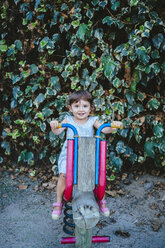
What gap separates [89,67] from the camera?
316 cm

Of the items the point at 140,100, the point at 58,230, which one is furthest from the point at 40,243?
the point at 140,100

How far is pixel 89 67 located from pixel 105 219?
190 centimetres

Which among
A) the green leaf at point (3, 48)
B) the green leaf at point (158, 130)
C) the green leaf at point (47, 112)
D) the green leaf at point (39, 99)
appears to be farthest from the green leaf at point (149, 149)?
the green leaf at point (3, 48)

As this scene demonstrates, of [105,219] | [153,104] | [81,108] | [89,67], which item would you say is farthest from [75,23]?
[105,219]

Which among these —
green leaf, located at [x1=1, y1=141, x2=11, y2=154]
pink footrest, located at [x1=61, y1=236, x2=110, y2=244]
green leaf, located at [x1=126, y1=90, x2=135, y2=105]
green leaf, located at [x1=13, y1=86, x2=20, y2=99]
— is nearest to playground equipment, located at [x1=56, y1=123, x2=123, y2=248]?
pink footrest, located at [x1=61, y1=236, x2=110, y2=244]

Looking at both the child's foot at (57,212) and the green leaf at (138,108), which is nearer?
the child's foot at (57,212)

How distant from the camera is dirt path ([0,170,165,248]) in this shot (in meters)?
2.40

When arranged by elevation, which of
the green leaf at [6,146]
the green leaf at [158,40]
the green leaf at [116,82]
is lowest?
the green leaf at [6,146]

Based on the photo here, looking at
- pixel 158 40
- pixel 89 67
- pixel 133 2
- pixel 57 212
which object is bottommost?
pixel 57 212

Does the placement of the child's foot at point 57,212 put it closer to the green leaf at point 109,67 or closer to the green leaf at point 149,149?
the green leaf at point 149,149

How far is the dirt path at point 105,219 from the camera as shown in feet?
7.88

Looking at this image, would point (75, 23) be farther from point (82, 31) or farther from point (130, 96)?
point (130, 96)

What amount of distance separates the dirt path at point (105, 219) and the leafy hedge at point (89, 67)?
387 millimetres

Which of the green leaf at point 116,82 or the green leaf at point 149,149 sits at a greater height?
the green leaf at point 116,82
